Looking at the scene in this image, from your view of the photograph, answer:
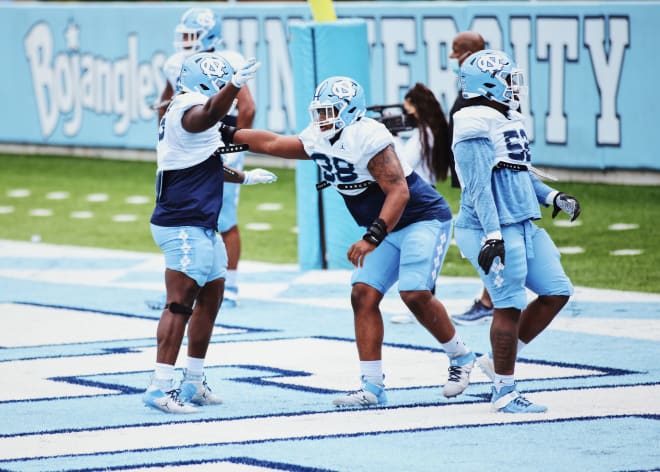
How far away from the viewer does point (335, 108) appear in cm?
734

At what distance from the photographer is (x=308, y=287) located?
38.1ft

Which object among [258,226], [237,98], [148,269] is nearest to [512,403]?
[237,98]

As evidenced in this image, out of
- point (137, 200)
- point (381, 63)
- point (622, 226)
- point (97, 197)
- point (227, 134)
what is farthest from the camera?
point (381, 63)

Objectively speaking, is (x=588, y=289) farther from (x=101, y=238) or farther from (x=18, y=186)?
(x=18, y=186)

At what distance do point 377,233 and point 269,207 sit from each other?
9.28m

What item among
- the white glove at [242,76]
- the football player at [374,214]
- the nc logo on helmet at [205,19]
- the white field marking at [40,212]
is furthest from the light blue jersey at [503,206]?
the white field marking at [40,212]

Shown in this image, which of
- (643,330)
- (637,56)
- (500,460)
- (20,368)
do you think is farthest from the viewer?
(637,56)

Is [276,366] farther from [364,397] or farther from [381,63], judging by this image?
[381,63]

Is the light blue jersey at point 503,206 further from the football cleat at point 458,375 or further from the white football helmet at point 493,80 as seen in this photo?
the football cleat at point 458,375

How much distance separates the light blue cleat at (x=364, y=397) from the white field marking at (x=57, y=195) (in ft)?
35.4

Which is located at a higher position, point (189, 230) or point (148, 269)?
point (189, 230)

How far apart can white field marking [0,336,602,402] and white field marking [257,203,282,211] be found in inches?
253

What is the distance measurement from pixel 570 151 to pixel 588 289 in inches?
214

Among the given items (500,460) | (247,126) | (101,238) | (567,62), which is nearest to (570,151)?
(567,62)
